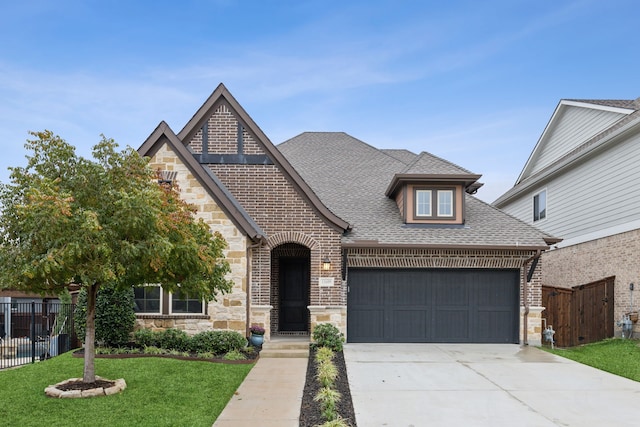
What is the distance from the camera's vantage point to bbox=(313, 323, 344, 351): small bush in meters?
13.2

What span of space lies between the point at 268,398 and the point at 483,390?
145 inches

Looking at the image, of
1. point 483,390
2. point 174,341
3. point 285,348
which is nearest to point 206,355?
point 174,341

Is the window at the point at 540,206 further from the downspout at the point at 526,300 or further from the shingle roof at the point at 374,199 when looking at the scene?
the downspout at the point at 526,300

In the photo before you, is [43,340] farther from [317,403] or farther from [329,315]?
[317,403]

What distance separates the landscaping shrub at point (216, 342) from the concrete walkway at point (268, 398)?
39.8 inches

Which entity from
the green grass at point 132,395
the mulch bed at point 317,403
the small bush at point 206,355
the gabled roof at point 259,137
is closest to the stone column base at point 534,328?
the gabled roof at point 259,137

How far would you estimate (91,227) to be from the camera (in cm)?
698

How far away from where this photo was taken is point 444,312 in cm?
1455

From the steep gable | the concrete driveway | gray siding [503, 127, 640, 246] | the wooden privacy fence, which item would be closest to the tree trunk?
the concrete driveway

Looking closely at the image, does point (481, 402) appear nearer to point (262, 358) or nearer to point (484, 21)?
point (262, 358)

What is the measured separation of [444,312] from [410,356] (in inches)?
111

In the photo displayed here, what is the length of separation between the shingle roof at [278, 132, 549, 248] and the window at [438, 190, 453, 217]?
54cm

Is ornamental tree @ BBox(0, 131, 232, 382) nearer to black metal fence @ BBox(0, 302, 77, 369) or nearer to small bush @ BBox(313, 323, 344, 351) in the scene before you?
black metal fence @ BBox(0, 302, 77, 369)

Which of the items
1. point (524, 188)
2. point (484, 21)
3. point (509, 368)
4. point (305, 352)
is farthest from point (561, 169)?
point (305, 352)
